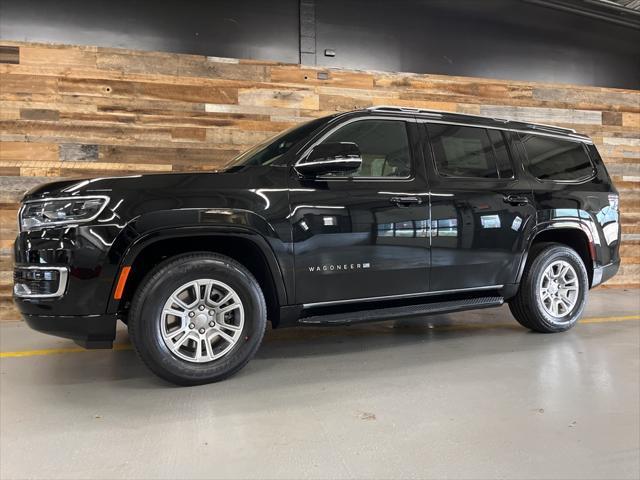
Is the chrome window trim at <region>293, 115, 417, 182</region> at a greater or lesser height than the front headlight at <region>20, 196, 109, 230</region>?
greater

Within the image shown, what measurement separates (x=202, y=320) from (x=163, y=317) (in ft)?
0.75

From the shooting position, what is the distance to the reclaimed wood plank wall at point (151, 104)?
4.62 m

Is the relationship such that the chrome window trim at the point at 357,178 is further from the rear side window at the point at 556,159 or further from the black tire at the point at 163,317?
the rear side window at the point at 556,159

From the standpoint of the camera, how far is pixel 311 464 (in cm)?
187

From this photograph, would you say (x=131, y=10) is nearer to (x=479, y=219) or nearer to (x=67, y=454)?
(x=479, y=219)

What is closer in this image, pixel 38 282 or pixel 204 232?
pixel 38 282

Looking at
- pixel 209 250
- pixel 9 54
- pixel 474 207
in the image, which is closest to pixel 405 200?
pixel 474 207

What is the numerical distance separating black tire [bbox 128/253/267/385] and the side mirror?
0.79 metres

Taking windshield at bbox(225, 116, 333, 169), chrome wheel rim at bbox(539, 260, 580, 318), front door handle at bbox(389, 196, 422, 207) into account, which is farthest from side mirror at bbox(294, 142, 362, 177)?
chrome wheel rim at bbox(539, 260, 580, 318)

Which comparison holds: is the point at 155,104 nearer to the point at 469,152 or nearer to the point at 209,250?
the point at 209,250

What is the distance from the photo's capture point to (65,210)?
8.24 ft

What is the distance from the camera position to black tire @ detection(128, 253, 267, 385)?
8.34ft

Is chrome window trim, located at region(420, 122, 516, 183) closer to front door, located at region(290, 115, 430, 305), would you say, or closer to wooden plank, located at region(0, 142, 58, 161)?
front door, located at region(290, 115, 430, 305)

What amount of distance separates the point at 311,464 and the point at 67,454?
3.60 ft
